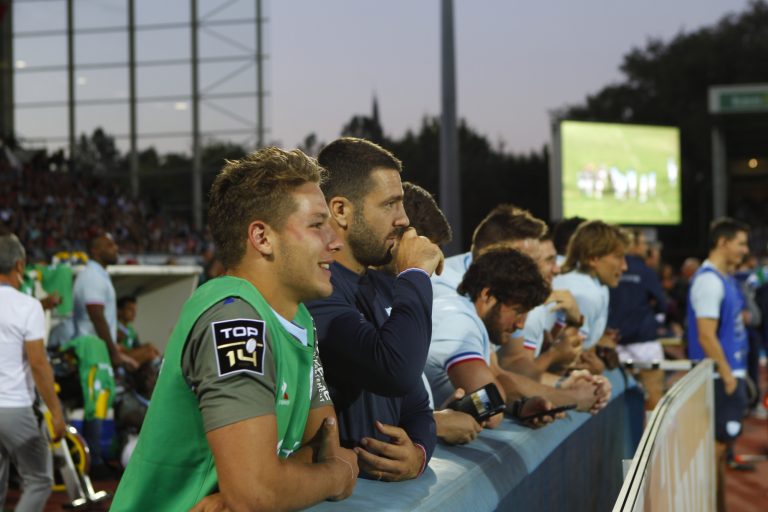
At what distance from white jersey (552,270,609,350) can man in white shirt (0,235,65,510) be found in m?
2.98

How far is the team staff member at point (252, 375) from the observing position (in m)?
1.81

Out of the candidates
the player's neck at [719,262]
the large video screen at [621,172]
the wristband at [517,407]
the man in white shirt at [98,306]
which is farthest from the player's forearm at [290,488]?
the large video screen at [621,172]

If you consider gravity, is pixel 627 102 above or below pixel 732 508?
above

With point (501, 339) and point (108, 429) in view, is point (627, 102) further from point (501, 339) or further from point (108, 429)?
point (501, 339)

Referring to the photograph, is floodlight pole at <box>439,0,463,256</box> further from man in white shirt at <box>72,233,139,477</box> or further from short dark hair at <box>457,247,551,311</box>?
short dark hair at <box>457,247,551,311</box>

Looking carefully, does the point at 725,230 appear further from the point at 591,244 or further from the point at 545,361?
the point at 545,361

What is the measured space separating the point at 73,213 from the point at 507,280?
2693 centimetres

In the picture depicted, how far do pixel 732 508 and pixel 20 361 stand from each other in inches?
195

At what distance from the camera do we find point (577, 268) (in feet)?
22.0

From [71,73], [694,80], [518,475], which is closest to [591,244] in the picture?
[518,475]

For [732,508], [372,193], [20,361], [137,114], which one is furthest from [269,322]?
[137,114]

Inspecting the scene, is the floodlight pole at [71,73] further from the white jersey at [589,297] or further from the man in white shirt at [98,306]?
the white jersey at [589,297]

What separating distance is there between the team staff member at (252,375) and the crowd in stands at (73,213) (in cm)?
2103

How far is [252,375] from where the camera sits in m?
1.81
